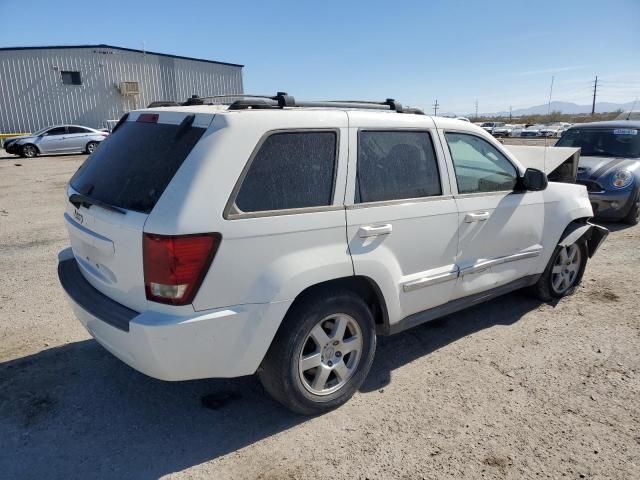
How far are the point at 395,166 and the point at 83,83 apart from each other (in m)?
34.5

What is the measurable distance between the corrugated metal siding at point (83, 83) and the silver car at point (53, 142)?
29.4 feet

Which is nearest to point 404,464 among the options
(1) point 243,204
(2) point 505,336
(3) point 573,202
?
(1) point 243,204

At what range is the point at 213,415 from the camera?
307 centimetres

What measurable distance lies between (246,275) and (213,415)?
1.11m

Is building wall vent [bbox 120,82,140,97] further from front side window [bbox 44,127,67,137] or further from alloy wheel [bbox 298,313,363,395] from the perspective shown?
alloy wheel [bbox 298,313,363,395]

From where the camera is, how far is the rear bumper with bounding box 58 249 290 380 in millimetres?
2426

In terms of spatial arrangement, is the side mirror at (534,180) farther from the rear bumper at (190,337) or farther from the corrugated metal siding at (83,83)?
the corrugated metal siding at (83,83)

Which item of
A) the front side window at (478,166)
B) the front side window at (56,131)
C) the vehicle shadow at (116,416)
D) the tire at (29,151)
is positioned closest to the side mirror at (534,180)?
the front side window at (478,166)

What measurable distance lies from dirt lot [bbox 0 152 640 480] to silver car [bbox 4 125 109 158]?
21.4 meters

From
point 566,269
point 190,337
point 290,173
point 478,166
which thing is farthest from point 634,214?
point 190,337

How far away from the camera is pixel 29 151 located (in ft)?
74.5

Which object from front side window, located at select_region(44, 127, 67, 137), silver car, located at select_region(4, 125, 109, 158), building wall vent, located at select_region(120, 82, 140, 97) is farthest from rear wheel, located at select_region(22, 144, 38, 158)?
building wall vent, located at select_region(120, 82, 140, 97)

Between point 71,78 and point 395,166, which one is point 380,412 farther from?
point 71,78

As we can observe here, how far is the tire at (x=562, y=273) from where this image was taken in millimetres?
4715
